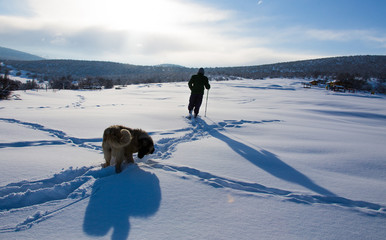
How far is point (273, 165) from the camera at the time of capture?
3.68 metres

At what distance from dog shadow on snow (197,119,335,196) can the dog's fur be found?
6.25ft

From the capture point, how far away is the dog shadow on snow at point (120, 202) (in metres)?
1.93

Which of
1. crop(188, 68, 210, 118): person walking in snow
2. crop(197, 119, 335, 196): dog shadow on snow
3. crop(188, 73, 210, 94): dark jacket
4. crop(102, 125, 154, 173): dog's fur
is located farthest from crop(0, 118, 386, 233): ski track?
crop(188, 73, 210, 94): dark jacket

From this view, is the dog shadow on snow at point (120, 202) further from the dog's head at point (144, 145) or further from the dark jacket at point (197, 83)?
the dark jacket at point (197, 83)

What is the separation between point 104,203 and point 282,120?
7.15 metres

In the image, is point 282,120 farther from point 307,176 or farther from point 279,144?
point 307,176

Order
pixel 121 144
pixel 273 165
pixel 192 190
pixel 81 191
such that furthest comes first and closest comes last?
pixel 273 165 < pixel 121 144 < pixel 192 190 < pixel 81 191

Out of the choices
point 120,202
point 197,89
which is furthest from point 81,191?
point 197,89

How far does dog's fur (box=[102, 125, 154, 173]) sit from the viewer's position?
9.80 feet

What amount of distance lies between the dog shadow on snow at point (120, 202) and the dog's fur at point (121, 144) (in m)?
0.30

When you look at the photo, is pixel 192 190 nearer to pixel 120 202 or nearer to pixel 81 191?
pixel 120 202

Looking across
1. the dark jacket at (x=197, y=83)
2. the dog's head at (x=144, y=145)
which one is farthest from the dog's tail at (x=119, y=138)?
the dark jacket at (x=197, y=83)

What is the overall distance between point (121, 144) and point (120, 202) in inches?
35.4

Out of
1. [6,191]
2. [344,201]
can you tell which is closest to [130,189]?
[6,191]
